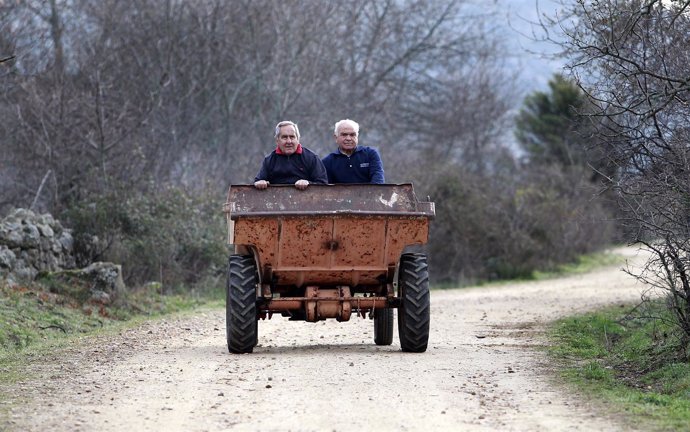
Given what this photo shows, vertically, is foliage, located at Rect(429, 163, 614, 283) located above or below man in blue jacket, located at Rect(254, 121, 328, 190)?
below

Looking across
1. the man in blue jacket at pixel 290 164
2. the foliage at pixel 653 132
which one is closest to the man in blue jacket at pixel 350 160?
the man in blue jacket at pixel 290 164

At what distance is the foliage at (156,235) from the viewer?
22.3 meters

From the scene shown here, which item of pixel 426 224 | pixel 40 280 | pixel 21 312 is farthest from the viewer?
pixel 40 280

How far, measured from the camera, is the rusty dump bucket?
12.4 meters

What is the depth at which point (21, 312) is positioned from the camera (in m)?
16.3

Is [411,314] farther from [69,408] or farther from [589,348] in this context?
[69,408]

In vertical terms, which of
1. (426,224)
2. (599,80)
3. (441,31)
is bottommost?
(426,224)

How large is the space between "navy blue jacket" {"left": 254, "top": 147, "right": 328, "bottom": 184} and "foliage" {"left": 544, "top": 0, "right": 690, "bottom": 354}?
3.00 meters

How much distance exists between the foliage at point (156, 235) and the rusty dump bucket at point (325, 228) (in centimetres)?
979

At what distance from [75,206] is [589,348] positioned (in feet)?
37.9

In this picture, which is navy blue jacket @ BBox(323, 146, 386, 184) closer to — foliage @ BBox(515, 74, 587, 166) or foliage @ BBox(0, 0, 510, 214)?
foliage @ BBox(0, 0, 510, 214)

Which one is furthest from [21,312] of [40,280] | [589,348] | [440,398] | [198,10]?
[198,10]

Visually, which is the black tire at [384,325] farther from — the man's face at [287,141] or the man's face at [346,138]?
the man's face at [287,141]

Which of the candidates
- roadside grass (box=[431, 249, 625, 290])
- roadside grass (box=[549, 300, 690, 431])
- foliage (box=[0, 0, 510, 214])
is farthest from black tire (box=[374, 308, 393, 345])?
roadside grass (box=[431, 249, 625, 290])
